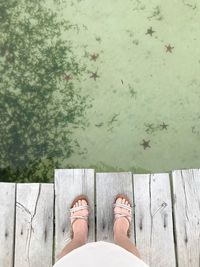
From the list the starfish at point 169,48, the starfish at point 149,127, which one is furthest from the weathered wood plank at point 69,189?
the starfish at point 169,48

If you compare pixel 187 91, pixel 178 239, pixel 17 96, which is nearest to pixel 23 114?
pixel 17 96

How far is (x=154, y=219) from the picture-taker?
224cm

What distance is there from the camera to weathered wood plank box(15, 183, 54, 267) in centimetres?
219

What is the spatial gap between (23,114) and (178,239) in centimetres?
118

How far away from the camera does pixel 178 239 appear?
2.23 m

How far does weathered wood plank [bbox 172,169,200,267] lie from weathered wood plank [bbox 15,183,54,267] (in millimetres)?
619

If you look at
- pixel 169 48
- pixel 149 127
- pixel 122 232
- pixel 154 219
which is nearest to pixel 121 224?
pixel 122 232

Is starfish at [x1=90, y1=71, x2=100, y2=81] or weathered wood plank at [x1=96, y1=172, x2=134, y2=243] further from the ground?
starfish at [x1=90, y1=71, x2=100, y2=81]

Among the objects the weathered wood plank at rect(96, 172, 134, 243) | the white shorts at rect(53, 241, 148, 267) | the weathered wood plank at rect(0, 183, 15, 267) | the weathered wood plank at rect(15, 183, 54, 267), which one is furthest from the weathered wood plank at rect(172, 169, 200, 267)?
the weathered wood plank at rect(0, 183, 15, 267)

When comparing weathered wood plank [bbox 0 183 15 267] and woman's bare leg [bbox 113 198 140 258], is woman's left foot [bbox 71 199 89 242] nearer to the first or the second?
woman's bare leg [bbox 113 198 140 258]

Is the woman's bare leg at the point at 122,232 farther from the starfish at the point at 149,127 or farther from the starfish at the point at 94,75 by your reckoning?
the starfish at the point at 94,75

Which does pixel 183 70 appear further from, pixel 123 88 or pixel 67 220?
pixel 67 220

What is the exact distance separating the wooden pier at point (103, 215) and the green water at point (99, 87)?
1.36 ft

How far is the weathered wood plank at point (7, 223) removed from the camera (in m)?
2.20
